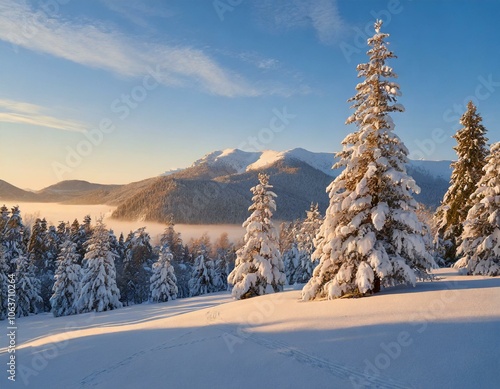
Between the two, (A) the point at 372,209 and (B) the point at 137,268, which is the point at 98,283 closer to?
(B) the point at 137,268

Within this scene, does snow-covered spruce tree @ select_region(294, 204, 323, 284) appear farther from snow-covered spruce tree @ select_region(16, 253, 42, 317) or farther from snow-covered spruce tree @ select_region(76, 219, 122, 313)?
snow-covered spruce tree @ select_region(16, 253, 42, 317)


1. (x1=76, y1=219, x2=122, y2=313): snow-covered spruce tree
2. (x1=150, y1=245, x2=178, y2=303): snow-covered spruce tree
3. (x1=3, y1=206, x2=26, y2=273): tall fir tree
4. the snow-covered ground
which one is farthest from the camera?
(x1=3, y1=206, x2=26, y2=273): tall fir tree

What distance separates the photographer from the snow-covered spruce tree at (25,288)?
44656mm

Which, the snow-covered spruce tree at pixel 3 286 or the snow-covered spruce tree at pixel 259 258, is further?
the snow-covered spruce tree at pixel 3 286

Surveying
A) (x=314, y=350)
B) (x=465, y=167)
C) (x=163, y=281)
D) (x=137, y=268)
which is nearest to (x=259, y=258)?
(x=314, y=350)

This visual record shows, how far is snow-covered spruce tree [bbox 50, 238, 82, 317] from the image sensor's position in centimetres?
4372

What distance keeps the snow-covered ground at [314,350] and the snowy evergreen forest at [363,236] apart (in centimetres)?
173

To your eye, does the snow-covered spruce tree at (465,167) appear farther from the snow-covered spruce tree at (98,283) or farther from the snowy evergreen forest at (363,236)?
the snow-covered spruce tree at (98,283)

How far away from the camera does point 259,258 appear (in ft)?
86.9

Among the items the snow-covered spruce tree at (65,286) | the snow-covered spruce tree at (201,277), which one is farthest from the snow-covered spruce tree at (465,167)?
the snow-covered spruce tree at (65,286)

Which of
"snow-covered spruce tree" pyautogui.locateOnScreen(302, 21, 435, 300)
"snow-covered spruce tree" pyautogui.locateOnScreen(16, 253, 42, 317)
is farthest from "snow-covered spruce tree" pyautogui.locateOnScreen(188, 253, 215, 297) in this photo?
"snow-covered spruce tree" pyautogui.locateOnScreen(302, 21, 435, 300)

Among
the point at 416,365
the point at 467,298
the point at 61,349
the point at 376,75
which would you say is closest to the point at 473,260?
the point at 467,298

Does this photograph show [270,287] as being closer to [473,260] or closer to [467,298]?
[473,260]

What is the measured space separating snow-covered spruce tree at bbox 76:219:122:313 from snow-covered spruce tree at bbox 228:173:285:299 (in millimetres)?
23387
